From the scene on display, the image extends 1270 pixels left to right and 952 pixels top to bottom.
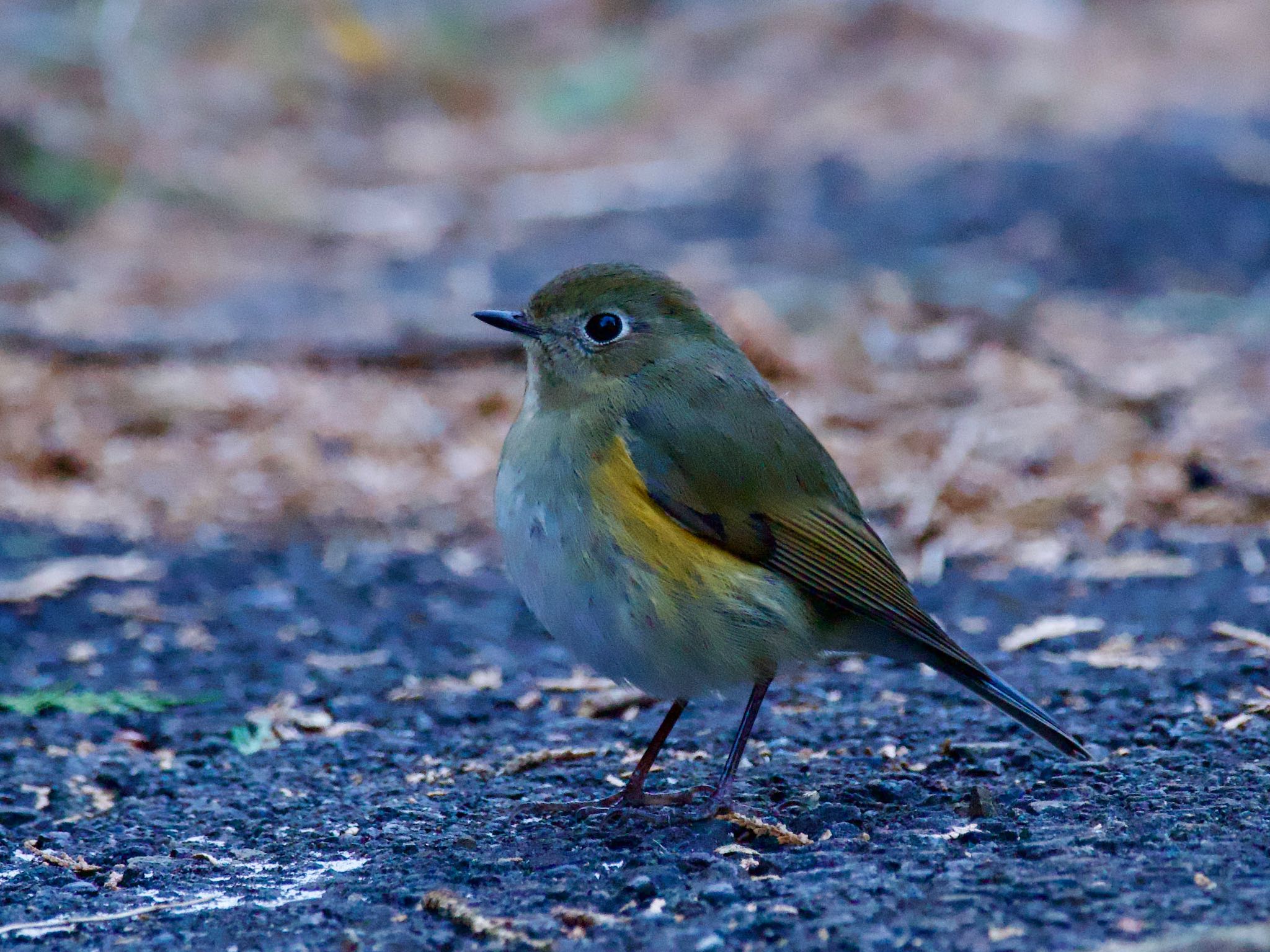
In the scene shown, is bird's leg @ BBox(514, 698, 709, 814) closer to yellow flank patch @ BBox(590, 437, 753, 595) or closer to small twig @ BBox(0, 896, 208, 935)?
yellow flank patch @ BBox(590, 437, 753, 595)

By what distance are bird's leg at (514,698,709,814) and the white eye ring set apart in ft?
3.38

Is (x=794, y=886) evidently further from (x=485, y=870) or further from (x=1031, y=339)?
(x=1031, y=339)

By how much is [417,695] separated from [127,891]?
1.63 meters

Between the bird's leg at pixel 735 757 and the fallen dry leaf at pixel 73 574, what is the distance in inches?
121

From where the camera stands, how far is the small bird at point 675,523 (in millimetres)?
3598

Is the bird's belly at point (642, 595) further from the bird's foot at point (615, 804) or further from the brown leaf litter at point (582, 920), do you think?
the brown leaf litter at point (582, 920)

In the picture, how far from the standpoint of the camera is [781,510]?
12.6ft

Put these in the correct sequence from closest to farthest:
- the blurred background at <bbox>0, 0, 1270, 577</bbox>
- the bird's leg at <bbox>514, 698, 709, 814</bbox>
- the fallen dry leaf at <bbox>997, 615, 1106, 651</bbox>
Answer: the bird's leg at <bbox>514, 698, 709, 814</bbox> → the fallen dry leaf at <bbox>997, 615, 1106, 651</bbox> → the blurred background at <bbox>0, 0, 1270, 577</bbox>

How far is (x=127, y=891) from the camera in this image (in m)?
3.36

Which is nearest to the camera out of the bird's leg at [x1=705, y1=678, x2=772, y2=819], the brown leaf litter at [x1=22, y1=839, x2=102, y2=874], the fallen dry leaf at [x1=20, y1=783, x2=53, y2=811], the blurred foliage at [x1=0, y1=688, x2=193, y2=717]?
the brown leaf litter at [x1=22, y1=839, x2=102, y2=874]

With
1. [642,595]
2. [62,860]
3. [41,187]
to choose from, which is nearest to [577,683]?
[642,595]

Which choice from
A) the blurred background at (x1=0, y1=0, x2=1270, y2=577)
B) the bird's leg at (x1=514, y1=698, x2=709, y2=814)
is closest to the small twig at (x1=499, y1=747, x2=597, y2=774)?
the bird's leg at (x1=514, y1=698, x2=709, y2=814)

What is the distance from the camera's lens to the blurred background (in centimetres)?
699

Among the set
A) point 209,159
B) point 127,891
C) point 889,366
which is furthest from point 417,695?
point 209,159
